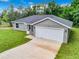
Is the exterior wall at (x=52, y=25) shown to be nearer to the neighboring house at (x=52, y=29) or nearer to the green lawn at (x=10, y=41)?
the neighboring house at (x=52, y=29)

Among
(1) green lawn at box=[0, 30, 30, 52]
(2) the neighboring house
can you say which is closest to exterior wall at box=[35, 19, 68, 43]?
(2) the neighboring house

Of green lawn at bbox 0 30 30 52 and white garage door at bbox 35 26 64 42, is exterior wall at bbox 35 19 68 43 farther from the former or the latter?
green lawn at bbox 0 30 30 52

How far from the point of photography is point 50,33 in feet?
73.6

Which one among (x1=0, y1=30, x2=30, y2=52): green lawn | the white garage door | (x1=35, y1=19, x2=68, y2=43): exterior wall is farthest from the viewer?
the white garage door

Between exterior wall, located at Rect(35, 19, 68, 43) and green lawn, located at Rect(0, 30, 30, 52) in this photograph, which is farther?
exterior wall, located at Rect(35, 19, 68, 43)

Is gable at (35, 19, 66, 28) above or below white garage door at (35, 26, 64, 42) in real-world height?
above

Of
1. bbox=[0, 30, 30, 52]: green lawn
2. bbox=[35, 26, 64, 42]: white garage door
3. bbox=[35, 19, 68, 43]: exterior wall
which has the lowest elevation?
bbox=[0, 30, 30, 52]: green lawn

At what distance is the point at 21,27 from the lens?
31172mm

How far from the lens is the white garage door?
70.3ft

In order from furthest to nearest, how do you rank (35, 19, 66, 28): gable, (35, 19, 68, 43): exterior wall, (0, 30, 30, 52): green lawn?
(35, 19, 66, 28): gable < (35, 19, 68, 43): exterior wall < (0, 30, 30, 52): green lawn

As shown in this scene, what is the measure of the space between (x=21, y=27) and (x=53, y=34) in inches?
428

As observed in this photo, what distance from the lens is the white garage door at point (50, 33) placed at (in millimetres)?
21413

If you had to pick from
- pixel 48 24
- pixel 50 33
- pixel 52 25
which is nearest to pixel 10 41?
pixel 50 33

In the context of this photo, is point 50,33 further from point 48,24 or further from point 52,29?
point 48,24
